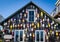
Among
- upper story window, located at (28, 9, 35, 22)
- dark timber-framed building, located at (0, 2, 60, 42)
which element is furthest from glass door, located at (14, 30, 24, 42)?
upper story window, located at (28, 9, 35, 22)

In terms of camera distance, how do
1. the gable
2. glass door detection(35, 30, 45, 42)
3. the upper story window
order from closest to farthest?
glass door detection(35, 30, 45, 42), the gable, the upper story window

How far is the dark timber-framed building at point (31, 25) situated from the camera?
990 inches

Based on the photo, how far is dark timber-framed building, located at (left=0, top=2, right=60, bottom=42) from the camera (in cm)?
2516

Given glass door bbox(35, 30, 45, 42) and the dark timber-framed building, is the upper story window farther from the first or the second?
glass door bbox(35, 30, 45, 42)

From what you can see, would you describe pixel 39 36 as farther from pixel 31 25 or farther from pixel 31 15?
pixel 31 15

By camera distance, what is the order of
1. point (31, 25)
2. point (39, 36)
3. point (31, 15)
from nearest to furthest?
1. point (39, 36)
2. point (31, 25)
3. point (31, 15)

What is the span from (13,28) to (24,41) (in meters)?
2.25

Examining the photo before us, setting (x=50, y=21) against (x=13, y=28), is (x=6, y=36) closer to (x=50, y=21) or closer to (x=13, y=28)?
(x=13, y=28)

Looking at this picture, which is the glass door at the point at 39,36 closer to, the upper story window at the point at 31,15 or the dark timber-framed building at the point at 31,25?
the dark timber-framed building at the point at 31,25

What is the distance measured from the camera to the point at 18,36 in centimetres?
2533

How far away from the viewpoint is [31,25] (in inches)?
1006

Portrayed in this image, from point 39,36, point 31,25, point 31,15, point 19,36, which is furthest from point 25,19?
point 39,36

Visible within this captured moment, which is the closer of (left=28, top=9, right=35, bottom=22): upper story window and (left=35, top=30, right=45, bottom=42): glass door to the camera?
(left=35, top=30, right=45, bottom=42): glass door

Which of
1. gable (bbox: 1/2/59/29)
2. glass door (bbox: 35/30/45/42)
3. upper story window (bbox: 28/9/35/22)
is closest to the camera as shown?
glass door (bbox: 35/30/45/42)
